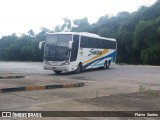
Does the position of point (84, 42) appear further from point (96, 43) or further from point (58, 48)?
point (58, 48)

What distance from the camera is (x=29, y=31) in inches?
4889

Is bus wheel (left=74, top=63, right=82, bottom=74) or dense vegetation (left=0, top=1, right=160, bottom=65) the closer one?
bus wheel (left=74, top=63, right=82, bottom=74)

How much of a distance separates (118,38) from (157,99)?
5063 cm

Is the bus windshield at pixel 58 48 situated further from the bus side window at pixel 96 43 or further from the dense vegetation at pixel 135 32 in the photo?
the dense vegetation at pixel 135 32

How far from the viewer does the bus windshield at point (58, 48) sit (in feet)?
77.3

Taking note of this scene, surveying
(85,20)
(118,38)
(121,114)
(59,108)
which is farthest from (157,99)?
(85,20)

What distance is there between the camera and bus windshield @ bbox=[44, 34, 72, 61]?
77.3 feet

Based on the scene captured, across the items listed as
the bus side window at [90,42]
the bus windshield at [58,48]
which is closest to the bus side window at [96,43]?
the bus side window at [90,42]

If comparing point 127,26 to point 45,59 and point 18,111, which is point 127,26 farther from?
point 18,111

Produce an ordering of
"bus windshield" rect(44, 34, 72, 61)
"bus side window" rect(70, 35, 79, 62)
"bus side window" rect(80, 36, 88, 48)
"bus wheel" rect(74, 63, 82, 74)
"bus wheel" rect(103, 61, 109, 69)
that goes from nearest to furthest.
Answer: "bus windshield" rect(44, 34, 72, 61) → "bus side window" rect(70, 35, 79, 62) → "bus wheel" rect(74, 63, 82, 74) → "bus side window" rect(80, 36, 88, 48) → "bus wheel" rect(103, 61, 109, 69)

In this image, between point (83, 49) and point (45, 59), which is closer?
point (45, 59)

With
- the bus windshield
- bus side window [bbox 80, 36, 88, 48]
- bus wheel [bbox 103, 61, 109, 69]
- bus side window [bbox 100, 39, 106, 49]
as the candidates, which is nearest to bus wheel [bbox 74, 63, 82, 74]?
bus side window [bbox 80, 36, 88, 48]

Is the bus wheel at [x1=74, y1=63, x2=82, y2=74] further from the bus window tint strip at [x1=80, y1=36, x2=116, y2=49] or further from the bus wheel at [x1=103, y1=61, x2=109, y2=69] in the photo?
the bus wheel at [x1=103, y1=61, x2=109, y2=69]

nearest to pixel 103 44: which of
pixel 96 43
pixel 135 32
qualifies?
pixel 96 43
